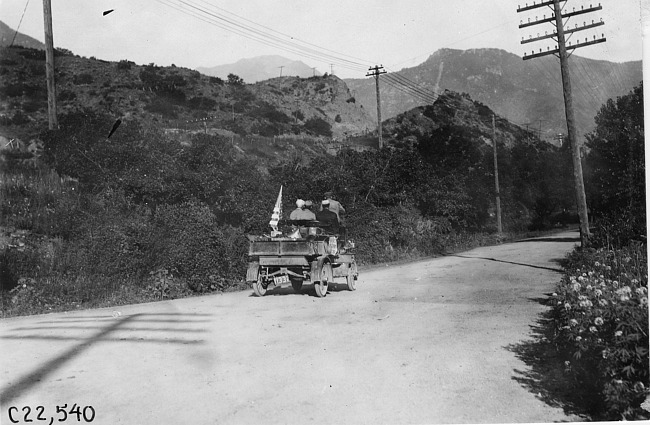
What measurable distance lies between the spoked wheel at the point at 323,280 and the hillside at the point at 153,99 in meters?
25.5

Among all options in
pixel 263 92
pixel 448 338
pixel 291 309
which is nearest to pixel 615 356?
pixel 448 338

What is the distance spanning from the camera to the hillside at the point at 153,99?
36906 millimetres

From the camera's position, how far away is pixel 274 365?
18.9 feet

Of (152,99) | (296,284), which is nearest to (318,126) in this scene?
(152,99)

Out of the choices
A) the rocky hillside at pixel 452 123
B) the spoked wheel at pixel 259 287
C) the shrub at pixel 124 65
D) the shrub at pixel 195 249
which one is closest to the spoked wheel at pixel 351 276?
the spoked wheel at pixel 259 287

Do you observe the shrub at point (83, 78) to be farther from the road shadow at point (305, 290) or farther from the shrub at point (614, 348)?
the shrub at point (614, 348)

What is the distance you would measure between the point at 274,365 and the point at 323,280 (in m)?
5.23

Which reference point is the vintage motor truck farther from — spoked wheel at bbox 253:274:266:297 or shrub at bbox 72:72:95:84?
shrub at bbox 72:72:95:84

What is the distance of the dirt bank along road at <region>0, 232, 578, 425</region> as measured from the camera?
4547 millimetres

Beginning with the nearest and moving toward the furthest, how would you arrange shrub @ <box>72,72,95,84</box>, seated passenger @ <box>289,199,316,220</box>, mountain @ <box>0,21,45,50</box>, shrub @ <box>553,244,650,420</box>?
shrub @ <box>553,244,650,420</box>
mountain @ <box>0,21,45,50</box>
seated passenger @ <box>289,199,316,220</box>
shrub @ <box>72,72,95,84</box>

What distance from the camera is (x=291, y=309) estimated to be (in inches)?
371

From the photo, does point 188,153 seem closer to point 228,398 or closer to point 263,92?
point 228,398

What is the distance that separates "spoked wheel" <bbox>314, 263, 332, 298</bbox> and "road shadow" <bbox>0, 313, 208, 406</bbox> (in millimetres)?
3017

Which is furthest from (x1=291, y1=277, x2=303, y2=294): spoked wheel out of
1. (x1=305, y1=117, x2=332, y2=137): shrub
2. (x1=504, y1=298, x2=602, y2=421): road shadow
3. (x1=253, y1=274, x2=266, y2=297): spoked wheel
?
(x1=305, y1=117, x2=332, y2=137): shrub
